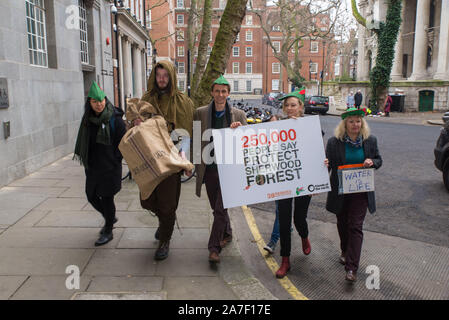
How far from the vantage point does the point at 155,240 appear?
4871mm

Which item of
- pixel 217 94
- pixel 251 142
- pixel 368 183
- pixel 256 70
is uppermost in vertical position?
pixel 256 70

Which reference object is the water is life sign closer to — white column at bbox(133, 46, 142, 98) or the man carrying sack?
the man carrying sack

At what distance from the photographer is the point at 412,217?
20.6 ft

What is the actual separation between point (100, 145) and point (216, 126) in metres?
1.31

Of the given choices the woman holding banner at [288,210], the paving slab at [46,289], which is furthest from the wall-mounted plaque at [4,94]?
the woman holding banner at [288,210]

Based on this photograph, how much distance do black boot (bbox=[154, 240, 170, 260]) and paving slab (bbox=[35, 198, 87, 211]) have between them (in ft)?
7.59

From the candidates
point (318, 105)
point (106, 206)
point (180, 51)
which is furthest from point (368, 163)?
point (180, 51)

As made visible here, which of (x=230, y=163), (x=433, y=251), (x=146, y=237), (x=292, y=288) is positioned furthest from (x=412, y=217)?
(x=146, y=237)

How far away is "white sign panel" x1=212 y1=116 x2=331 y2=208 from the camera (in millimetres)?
4129

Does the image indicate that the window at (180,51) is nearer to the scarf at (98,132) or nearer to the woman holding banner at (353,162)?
the scarf at (98,132)

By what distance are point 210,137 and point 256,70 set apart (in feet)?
259

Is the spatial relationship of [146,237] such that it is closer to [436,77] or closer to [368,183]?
[368,183]

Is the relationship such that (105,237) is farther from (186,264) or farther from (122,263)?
(186,264)

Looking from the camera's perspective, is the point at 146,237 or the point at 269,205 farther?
the point at 269,205
